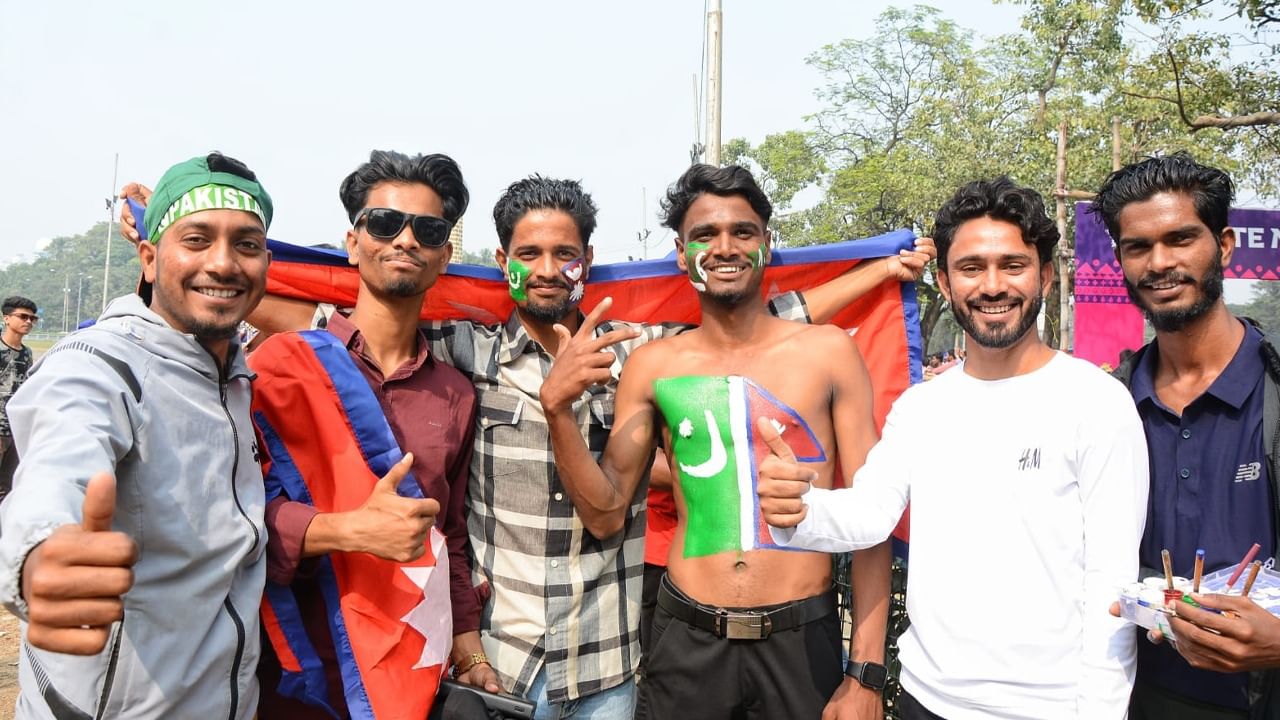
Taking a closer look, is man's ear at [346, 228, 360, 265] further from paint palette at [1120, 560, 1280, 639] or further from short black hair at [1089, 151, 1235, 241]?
paint palette at [1120, 560, 1280, 639]

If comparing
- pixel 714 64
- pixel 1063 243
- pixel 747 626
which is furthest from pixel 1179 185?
pixel 1063 243

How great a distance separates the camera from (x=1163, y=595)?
2.21m

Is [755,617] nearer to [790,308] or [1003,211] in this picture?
[790,308]

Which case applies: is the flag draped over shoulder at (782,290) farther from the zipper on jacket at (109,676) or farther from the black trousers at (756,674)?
the zipper on jacket at (109,676)

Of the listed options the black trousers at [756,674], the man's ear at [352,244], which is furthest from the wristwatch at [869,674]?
the man's ear at [352,244]

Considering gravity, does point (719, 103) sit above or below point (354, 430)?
above

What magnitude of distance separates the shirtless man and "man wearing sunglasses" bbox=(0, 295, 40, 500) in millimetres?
9629

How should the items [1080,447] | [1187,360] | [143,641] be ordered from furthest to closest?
[1187,360], [1080,447], [143,641]

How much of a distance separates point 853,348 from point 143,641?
2.53 m

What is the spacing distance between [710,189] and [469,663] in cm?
206

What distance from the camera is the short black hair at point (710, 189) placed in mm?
3533

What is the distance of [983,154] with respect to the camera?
25.1m

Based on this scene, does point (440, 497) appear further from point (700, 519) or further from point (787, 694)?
point (787, 694)

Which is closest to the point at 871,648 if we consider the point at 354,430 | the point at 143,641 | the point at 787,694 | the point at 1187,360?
the point at 787,694
